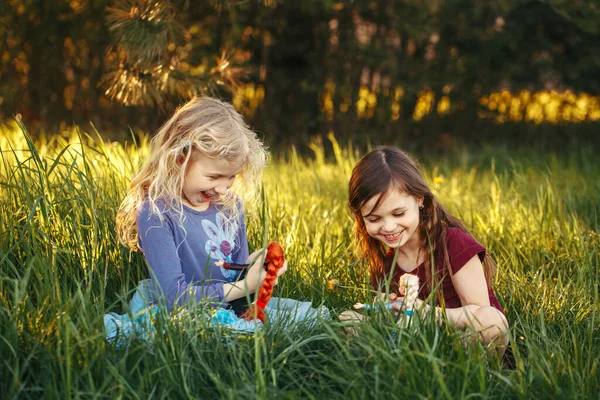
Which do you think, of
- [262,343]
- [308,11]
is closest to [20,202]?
[262,343]

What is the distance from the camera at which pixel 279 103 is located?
23.8 feet

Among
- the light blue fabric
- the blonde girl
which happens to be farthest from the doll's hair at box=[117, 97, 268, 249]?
the light blue fabric

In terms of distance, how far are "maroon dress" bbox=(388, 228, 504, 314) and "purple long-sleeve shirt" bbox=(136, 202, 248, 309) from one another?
2.13ft

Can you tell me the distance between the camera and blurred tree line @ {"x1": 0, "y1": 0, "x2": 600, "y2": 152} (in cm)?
680

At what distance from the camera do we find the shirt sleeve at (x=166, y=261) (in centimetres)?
242

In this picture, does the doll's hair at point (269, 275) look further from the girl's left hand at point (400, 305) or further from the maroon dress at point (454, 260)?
the maroon dress at point (454, 260)

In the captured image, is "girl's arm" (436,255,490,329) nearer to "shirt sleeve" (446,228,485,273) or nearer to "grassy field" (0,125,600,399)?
"shirt sleeve" (446,228,485,273)

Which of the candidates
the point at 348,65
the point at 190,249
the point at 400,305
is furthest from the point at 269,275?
the point at 348,65

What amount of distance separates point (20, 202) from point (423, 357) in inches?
65.4

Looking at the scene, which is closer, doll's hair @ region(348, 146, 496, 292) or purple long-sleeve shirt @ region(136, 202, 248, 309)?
purple long-sleeve shirt @ region(136, 202, 248, 309)

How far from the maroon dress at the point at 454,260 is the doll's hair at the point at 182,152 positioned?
0.73 metres

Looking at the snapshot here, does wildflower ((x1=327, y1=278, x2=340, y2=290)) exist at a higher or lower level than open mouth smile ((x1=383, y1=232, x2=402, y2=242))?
lower

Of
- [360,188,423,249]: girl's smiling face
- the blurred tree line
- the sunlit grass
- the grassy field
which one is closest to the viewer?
the grassy field

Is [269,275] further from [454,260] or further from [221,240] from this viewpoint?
[454,260]
